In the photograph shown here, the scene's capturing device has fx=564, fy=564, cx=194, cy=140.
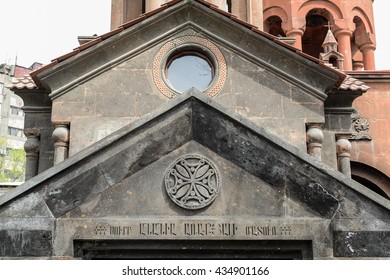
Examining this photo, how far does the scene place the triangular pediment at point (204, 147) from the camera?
23.2 ft

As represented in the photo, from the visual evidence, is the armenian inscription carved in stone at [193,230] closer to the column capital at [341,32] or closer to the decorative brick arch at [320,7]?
the column capital at [341,32]

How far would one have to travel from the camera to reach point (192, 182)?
726 centimetres

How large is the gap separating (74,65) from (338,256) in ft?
25.7

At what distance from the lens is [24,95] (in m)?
13.2

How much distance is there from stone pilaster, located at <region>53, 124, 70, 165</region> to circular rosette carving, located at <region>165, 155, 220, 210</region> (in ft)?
17.6

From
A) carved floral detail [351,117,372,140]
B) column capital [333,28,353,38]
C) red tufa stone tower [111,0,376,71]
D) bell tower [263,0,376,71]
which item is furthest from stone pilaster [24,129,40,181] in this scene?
column capital [333,28,353,38]

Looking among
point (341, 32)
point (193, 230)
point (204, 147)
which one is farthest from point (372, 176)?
point (193, 230)

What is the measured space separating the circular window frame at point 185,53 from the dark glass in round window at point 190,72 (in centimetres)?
A: 7

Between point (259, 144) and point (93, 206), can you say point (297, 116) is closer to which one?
point (259, 144)

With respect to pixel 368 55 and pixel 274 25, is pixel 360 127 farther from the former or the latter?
pixel 274 25

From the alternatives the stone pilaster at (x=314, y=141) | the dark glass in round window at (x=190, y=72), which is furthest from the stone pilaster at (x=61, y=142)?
the stone pilaster at (x=314, y=141)

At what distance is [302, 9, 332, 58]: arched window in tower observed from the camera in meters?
25.9
